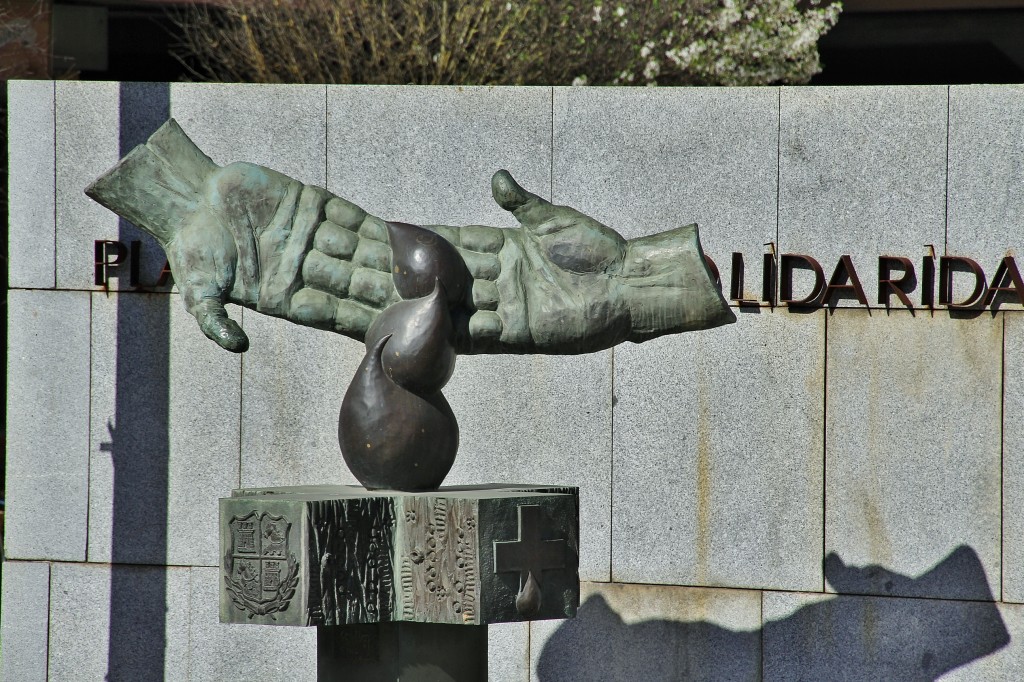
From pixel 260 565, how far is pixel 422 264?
143 cm

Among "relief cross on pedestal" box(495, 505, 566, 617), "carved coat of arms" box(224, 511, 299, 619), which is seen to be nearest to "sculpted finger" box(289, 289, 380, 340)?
"carved coat of arms" box(224, 511, 299, 619)

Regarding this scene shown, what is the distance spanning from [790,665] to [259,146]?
4818 millimetres

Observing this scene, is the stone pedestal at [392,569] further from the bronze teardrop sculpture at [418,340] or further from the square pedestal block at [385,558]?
the bronze teardrop sculpture at [418,340]

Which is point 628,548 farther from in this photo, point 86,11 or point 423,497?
point 86,11

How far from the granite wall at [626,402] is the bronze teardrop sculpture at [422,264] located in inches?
130

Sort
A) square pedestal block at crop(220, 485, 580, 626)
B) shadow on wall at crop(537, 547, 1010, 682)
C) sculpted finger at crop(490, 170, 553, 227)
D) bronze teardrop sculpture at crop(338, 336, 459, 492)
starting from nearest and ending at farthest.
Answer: square pedestal block at crop(220, 485, 580, 626) → bronze teardrop sculpture at crop(338, 336, 459, 492) → sculpted finger at crop(490, 170, 553, 227) → shadow on wall at crop(537, 547, 1010, 682)

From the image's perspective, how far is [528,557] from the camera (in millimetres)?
6133

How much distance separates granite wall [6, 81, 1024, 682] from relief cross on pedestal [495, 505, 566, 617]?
3.29 metres

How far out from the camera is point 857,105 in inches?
365

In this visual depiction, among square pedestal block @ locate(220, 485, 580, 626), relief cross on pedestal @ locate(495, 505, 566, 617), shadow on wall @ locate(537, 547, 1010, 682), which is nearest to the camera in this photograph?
square pedestal block @ locate(220, 485, 580, 626)

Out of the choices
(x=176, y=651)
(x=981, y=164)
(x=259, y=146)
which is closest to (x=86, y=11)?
(x=259, y=146)

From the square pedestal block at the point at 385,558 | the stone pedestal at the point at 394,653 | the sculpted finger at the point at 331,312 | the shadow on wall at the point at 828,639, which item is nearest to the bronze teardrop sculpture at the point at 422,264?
the sculpted finger at the point at 331,312

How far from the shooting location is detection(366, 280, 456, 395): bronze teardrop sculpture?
6.15 m

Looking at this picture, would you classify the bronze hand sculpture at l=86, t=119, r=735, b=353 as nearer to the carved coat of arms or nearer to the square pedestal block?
the square pedestal block
